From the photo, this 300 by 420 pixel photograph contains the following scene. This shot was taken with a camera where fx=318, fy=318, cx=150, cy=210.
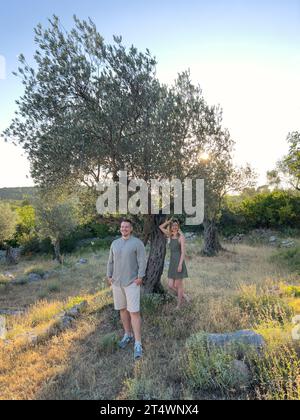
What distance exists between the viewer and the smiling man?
254 inches

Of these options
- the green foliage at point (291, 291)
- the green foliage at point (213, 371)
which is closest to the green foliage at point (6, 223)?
the green foliage at point (291, 291)

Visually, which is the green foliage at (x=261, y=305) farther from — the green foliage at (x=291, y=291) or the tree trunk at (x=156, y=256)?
the tree trunk at (x=156, y=256)

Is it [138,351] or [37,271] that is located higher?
[138,351]

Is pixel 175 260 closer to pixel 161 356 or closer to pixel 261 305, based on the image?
pixel 261 305

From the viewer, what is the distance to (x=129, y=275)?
651 cm

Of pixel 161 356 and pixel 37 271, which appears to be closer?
pixel 161 356

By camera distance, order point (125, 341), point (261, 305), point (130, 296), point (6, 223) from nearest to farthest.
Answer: point (130, 296)
point (125, 341)
point (261, 305)
point (6, 223)

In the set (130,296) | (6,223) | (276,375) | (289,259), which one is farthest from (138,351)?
(6,223)

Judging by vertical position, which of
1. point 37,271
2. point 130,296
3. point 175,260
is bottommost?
point 37,271

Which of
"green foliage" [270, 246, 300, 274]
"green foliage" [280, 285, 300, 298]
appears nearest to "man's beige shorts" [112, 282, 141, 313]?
"green foliage" [280, 285, 300, 298]

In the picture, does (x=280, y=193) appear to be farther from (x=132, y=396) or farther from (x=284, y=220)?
(x=132, y=396)

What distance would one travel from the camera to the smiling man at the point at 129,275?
644 centimetres

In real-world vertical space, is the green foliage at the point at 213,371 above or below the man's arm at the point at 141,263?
below

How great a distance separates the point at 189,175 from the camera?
28.5 ft
